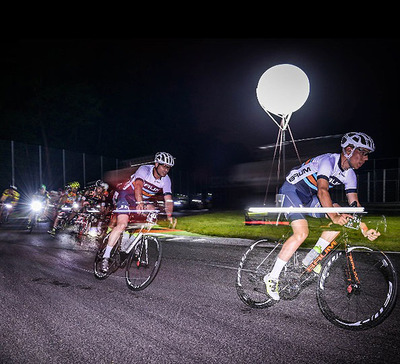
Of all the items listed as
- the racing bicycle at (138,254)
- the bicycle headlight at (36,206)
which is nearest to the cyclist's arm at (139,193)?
the racing bicycle at (138,254)

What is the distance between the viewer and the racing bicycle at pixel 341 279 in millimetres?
4016

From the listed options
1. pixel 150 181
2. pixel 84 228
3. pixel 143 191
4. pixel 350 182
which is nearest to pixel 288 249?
pixel 350 182

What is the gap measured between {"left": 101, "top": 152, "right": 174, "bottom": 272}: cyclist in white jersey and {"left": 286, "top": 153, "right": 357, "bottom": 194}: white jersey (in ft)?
7.44

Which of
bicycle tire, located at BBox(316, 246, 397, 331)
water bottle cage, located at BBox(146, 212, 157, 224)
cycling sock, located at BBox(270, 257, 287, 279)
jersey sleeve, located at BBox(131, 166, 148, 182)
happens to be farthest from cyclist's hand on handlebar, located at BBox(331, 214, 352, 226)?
jersey sleeve, located at BBox(131, 166, 148, 182)

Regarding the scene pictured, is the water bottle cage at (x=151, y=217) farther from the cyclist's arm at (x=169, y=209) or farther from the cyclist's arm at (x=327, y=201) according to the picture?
the cyclist's arm at (x=327, y=201)

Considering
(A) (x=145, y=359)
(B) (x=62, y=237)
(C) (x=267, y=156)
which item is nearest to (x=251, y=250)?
(A) (x=145, y=359)

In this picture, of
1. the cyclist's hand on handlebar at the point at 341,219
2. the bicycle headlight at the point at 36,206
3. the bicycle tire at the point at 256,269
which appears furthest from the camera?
the bicycle headlight at the point at 36,206

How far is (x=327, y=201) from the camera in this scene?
4438mm

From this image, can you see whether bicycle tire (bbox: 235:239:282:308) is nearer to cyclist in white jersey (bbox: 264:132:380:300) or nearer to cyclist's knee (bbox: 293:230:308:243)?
cyclist in white jersey (bbox: 264:132:380:300)

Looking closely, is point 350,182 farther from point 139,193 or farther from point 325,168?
point 139,193

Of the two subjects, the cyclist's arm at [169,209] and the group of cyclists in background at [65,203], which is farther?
the group of cyclists in background at [65,203]

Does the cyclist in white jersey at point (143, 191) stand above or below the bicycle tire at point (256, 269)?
above

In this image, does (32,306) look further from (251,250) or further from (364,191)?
(364,191)

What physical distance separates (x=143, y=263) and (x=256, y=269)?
2.07m
